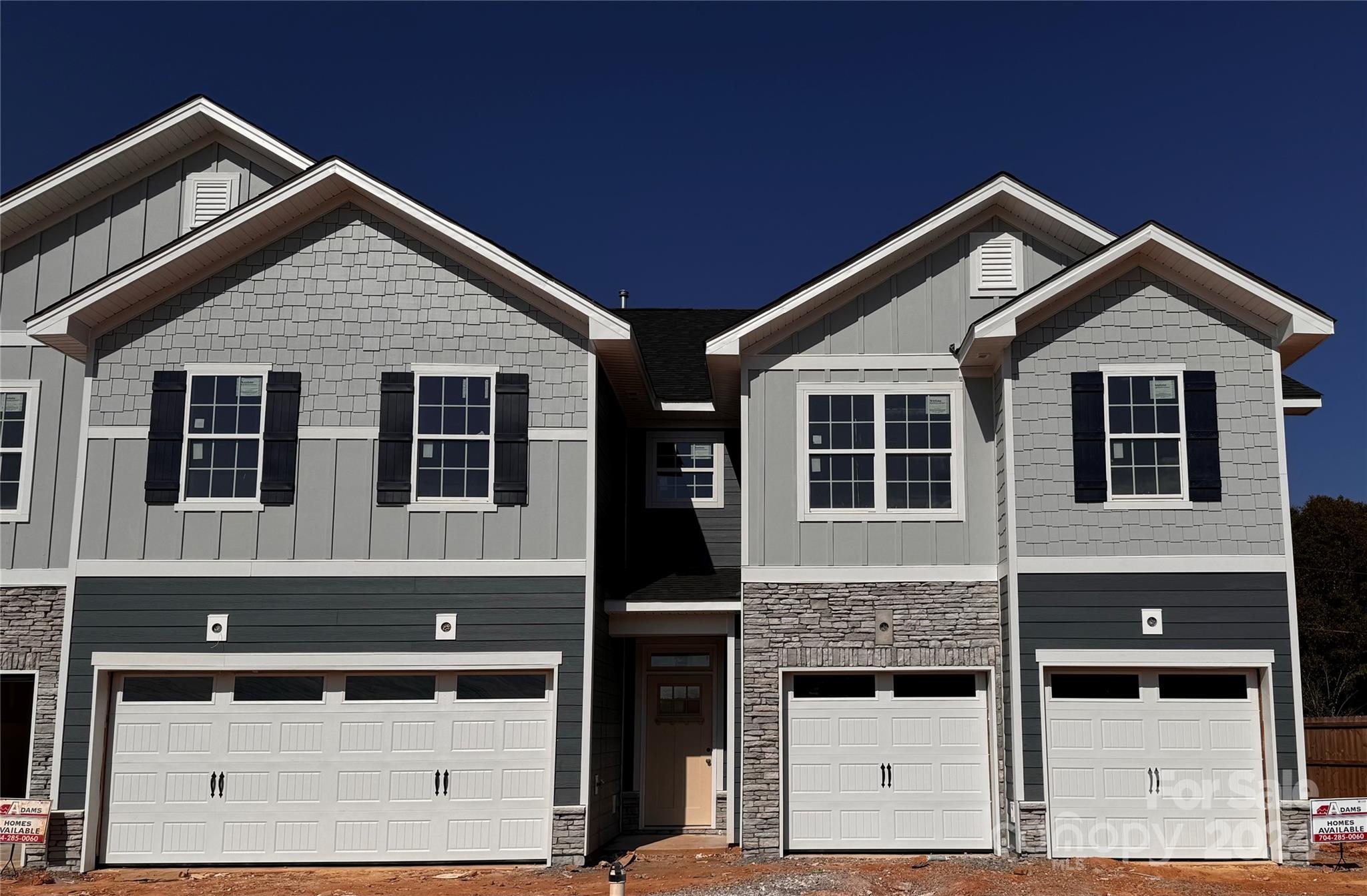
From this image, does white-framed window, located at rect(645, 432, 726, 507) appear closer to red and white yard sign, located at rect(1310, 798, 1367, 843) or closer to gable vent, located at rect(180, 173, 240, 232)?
gable vent, located at rect(180, 173, 240, 232)

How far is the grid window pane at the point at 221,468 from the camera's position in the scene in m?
13.9

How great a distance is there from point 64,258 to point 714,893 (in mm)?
11010

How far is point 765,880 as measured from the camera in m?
12.2

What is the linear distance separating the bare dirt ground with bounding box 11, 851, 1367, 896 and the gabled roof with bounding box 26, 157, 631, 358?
5880 millimetres

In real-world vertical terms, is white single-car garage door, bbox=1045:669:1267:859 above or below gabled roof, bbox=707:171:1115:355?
below

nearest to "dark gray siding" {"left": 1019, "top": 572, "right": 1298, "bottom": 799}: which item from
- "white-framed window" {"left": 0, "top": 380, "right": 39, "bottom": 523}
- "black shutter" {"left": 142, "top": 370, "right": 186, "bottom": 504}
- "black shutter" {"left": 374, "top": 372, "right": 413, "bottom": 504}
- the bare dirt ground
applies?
the bare dirt ground

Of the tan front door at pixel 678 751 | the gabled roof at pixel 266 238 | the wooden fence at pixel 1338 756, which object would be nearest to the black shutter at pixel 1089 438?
the gabled roof at pixel 266 238

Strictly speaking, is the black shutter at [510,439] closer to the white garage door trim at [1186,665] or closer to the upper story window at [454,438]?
the upper story window at [454,438]

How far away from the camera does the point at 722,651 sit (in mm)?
16750

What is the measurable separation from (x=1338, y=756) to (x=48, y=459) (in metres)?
16.8

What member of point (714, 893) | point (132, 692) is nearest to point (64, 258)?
point (132, 692)

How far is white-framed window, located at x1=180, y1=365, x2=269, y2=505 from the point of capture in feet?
45.4

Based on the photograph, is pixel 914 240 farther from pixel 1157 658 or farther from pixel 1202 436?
pixel 1157 658

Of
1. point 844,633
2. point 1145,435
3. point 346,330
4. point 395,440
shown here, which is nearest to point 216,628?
point 395,440
